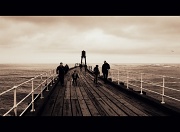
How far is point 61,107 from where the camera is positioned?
28.9 feet
